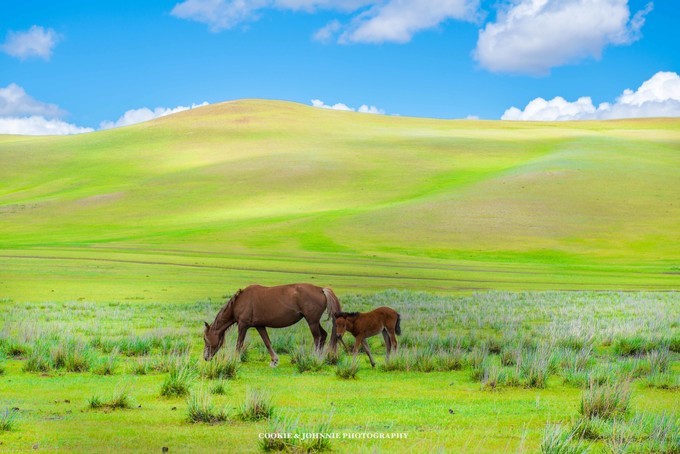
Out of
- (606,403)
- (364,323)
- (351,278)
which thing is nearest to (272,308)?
(364,323)

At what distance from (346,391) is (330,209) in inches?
2933

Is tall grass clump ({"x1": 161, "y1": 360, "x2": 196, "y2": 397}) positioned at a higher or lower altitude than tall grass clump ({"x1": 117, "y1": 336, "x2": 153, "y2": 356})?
higher

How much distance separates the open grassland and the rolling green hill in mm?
14036

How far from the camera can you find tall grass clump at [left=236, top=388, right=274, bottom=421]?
400 inches

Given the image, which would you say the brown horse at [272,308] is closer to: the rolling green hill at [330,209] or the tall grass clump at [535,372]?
the tall grass clump at [535,372]

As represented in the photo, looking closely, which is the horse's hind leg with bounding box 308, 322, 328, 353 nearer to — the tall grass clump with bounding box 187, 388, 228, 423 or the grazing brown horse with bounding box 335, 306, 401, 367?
the grazing brown horse with bounding box 335, 306, 401, 367

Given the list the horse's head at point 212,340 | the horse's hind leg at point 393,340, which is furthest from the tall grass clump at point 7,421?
Answer: the horse's hind leg at point 393,340

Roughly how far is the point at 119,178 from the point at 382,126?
222 ft

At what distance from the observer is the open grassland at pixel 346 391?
916 cm

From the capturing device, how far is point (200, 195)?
3816 inches

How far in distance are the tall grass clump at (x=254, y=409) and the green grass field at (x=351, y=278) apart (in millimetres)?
79

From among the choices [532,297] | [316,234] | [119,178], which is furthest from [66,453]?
[119,178]

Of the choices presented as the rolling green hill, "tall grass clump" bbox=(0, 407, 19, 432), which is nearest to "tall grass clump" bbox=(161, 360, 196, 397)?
"tall grass clump" bbox=(0, 407, 19, 432)

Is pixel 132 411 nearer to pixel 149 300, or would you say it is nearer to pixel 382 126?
pixel 149 300
